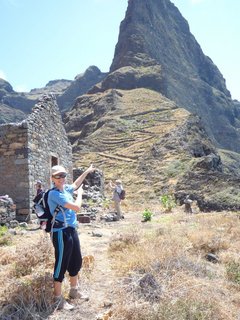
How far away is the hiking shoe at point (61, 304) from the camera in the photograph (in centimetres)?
470

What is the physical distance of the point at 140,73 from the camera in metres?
68.1

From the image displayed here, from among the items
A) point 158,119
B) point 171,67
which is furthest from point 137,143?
point 171,67

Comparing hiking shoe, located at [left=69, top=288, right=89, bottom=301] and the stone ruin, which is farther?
the stone ruin

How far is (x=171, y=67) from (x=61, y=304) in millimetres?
89984

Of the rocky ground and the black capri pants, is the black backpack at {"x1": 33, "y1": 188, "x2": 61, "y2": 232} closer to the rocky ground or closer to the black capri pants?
the black capri pants

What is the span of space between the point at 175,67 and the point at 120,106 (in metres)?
48.4

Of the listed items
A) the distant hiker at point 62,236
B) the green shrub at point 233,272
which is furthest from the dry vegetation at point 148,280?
the distant hiker at point 62,236

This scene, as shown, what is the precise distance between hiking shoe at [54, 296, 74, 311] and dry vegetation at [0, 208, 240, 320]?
8 cm

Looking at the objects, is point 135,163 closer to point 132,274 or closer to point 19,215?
point 19,215

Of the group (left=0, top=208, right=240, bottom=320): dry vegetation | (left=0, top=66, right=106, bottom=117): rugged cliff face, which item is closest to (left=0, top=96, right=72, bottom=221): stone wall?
(left=0, top=208, right=240, bottom=320): dry vegetation

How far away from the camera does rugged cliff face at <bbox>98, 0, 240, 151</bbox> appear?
69562mm

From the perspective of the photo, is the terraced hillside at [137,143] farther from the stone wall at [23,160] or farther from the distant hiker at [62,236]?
the distant hiker at [62,236]

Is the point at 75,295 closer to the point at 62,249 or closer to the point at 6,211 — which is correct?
the point at 62,249

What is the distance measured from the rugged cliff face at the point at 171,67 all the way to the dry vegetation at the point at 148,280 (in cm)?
5829
